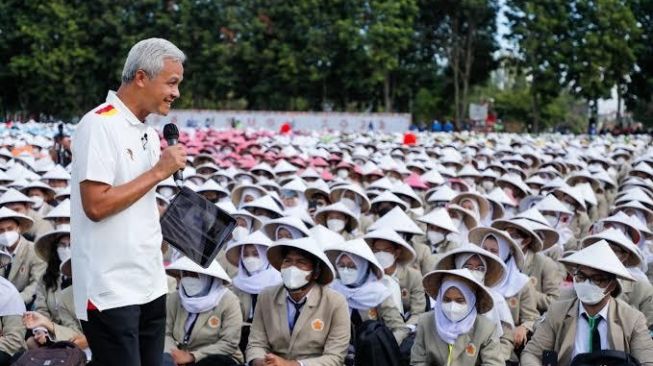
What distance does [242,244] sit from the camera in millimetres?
6867

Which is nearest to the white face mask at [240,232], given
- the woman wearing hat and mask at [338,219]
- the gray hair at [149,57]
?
the woman wearing hat and mask at [338,219]

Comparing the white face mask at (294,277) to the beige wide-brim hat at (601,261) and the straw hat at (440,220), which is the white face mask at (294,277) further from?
the straw hat at (440,220)

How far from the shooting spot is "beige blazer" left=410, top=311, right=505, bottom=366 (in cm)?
529

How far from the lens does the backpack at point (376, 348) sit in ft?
18.2

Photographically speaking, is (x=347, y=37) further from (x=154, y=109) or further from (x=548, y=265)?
(x=154, y=109)

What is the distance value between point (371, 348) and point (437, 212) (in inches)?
123

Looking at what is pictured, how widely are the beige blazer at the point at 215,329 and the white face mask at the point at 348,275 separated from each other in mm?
773

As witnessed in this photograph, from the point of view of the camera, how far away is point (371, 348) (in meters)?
5.55

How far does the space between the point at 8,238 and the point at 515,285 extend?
12.4 feet

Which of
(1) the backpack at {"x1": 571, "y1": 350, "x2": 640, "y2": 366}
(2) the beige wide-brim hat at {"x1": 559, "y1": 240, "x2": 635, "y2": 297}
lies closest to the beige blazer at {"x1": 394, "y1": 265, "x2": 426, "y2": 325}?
(2) the beige wide-brim hat at {"x1": 559, "y1": 240, "x2": 635, "y2": 297}

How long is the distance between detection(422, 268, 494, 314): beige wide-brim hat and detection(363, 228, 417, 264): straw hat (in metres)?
1.45

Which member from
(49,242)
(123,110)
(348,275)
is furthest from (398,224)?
(123,110)

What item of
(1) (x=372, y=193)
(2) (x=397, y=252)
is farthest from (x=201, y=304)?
(1) (x=372, y=193)

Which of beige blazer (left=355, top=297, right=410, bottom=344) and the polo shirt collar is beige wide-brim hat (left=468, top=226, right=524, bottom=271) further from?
the polo shirt collar
